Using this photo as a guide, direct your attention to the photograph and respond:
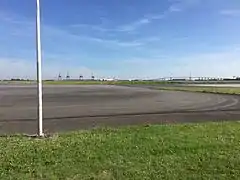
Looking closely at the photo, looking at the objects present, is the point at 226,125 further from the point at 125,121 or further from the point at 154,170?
the point at 154,170

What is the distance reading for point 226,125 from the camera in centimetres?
1158

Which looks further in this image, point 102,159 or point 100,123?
point 100,123

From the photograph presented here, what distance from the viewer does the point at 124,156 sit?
7.12m

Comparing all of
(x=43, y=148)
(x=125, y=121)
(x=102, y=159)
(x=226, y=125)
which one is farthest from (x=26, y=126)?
(x=226, y=125)

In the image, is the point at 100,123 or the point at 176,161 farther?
the point at 100,123

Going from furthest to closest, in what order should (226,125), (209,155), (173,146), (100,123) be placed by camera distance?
(100,123), (226,125), (173,146), (209,155)

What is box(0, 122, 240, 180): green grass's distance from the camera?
19.8 feet

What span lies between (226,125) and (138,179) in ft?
21.8

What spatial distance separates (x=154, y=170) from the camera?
6.23m

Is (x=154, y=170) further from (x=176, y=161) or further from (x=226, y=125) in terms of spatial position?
(x=226, y=125)

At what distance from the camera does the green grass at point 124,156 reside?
603 cm

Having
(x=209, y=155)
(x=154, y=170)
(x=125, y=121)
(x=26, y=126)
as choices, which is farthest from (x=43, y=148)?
(x=125, y=121)

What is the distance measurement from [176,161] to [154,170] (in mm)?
749

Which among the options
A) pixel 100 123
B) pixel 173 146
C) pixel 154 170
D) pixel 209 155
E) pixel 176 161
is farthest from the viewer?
pixel 100 123
